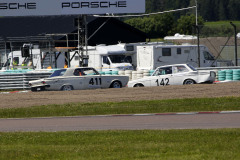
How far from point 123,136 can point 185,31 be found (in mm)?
95863

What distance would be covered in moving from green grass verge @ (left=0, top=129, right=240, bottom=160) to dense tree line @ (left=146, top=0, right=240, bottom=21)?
519 feet

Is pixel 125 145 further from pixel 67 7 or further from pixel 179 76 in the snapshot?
pixel 67 7

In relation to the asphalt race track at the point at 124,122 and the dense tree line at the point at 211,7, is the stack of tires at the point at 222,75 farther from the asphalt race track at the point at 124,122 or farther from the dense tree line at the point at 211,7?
the dense tree line at the point at 211,7

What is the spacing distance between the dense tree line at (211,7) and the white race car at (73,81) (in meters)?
143

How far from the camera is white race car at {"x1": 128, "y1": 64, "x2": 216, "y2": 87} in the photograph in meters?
27.0

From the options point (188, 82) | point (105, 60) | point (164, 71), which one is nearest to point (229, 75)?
point (188, 82)

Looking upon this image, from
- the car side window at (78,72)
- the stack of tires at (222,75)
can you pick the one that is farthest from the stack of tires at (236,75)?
the car side window at (78,72)

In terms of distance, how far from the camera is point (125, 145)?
33.7 ft

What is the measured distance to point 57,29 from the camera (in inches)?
2130

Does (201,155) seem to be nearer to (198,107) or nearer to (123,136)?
(123,136)

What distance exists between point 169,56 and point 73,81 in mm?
13238

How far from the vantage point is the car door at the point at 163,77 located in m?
27.4

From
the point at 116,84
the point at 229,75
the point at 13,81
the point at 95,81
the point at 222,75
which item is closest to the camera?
the point at 95,81

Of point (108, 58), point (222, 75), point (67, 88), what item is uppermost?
point (108, 58)
